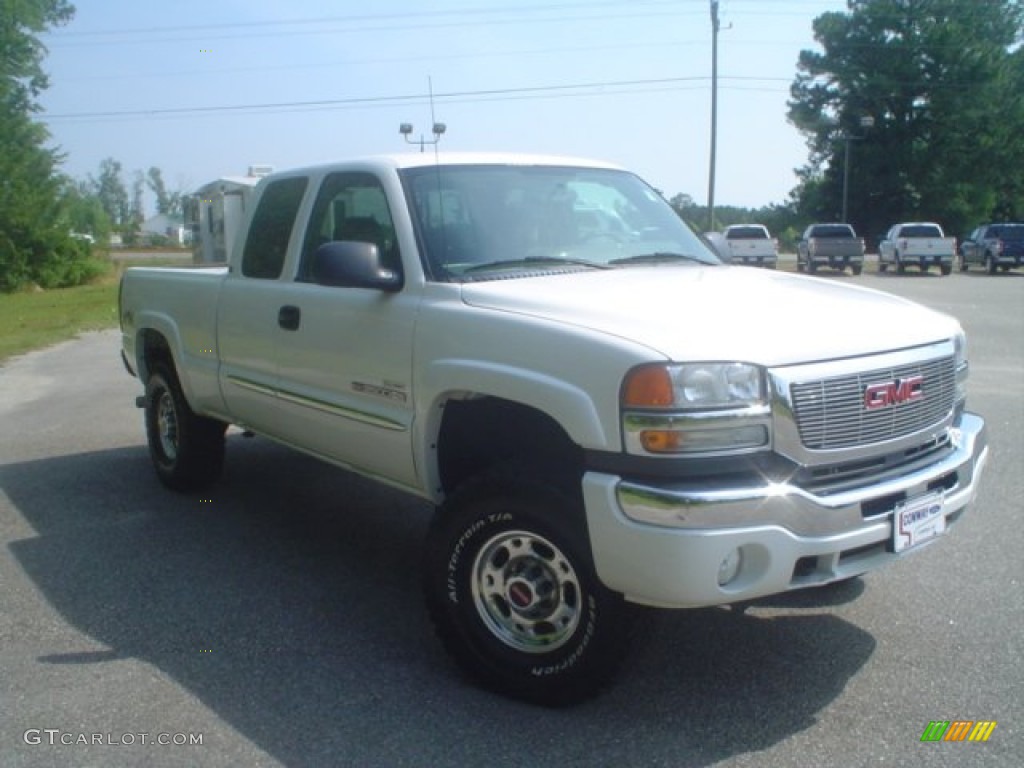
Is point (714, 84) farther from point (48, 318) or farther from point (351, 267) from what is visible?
point (351, 267)

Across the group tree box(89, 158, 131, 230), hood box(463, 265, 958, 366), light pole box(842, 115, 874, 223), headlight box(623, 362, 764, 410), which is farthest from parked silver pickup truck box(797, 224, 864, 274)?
tree box(89, 158, 131, 230)

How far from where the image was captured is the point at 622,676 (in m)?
4.00

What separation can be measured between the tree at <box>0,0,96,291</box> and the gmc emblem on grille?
38836mm

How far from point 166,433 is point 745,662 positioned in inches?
171

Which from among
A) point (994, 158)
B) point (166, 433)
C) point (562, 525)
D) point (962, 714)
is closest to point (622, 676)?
point (562, 525)

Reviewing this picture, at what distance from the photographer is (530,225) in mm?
4672

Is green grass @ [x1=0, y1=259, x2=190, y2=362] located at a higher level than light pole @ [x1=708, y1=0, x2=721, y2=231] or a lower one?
lower

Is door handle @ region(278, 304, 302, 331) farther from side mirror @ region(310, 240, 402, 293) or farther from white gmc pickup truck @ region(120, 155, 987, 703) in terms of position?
side mirror @ region(310, 240, 402, 293)

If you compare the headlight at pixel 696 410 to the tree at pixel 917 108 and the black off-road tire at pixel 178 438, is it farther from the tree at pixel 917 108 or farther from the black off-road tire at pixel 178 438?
the tree at pixel 917 108

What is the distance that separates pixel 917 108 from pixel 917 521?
69.4 metres

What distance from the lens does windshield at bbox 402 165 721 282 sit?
444cm

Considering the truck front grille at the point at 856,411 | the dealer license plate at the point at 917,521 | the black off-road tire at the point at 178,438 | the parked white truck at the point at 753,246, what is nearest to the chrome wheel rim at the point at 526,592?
the truck front grille at the point at 856,411

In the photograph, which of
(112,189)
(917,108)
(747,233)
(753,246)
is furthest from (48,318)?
(112,189)

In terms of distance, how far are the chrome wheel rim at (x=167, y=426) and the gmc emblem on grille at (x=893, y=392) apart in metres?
4.69
